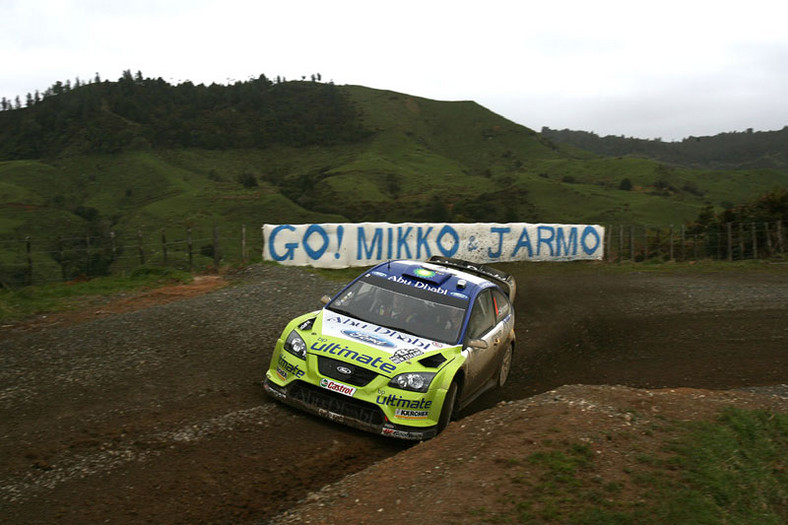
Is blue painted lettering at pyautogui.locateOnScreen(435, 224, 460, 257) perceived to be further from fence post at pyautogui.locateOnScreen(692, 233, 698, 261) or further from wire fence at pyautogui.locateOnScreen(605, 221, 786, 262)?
fence post at pyautogui.locateOnScreen(692, 233, 698, 261)

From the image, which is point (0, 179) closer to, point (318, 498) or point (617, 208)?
point (617, 208)

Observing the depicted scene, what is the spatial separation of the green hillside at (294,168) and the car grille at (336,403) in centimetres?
6760

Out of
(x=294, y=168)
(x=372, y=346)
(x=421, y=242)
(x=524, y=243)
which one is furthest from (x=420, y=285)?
(x=294, y=168)

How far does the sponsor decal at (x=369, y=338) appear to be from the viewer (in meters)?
7.34

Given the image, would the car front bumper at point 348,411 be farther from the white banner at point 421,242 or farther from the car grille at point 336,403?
the white banner at point 421,242

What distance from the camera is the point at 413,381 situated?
6.93 m

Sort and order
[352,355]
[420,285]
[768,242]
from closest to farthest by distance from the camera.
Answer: [352,355], [420,285], [768,242]

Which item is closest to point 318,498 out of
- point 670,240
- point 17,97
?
point 670,240

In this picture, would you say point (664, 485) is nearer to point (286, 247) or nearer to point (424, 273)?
point (424, 273)

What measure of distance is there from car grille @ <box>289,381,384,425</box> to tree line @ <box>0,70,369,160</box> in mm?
136639

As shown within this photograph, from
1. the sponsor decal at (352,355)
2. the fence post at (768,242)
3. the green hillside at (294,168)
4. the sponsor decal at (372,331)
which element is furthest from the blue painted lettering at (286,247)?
the green hillside at (294,168)

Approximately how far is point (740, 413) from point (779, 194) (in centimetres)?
3264

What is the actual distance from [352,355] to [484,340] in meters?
1.95

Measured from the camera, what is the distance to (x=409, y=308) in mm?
8297
